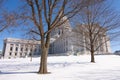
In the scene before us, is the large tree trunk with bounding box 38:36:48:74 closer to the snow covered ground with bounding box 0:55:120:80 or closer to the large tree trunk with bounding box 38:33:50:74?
the large tree trunk with bounding box 38:33:50:74

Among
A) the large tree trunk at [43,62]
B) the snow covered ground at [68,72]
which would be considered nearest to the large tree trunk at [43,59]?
the large tree trunk at [43,62]

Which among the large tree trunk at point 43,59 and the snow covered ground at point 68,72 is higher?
Result: the large tree trunk at point 43,59

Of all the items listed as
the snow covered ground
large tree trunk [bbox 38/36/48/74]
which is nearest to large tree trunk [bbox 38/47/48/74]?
large tree trunk [bbox 38/36/48/74]

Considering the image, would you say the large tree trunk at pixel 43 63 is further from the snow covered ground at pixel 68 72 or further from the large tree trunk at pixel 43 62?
the snow covered ground at pixel 68 72

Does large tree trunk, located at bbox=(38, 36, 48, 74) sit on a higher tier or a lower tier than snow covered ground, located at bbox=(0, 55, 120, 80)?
higher

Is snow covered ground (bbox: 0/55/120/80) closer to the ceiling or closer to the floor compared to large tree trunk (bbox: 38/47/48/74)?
closer to the floor

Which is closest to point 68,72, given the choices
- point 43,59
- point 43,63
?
point 43,63

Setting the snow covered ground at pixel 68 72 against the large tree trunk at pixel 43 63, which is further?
the large tree trunk at pixel 43 63

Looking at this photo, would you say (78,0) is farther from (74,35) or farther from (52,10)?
(74,35)

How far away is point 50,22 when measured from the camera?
955cm

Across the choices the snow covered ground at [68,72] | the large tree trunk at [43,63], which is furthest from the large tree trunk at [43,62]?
the snow covered ground at [68,72]

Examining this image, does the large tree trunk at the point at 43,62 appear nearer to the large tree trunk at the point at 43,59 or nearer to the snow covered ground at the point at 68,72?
the large tree trunk at the point at 43,59

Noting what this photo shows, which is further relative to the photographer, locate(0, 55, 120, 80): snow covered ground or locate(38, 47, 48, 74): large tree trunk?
locate(38, 47, 48, 74): large tree trunk

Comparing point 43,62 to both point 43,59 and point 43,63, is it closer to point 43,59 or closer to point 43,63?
point 43,63
